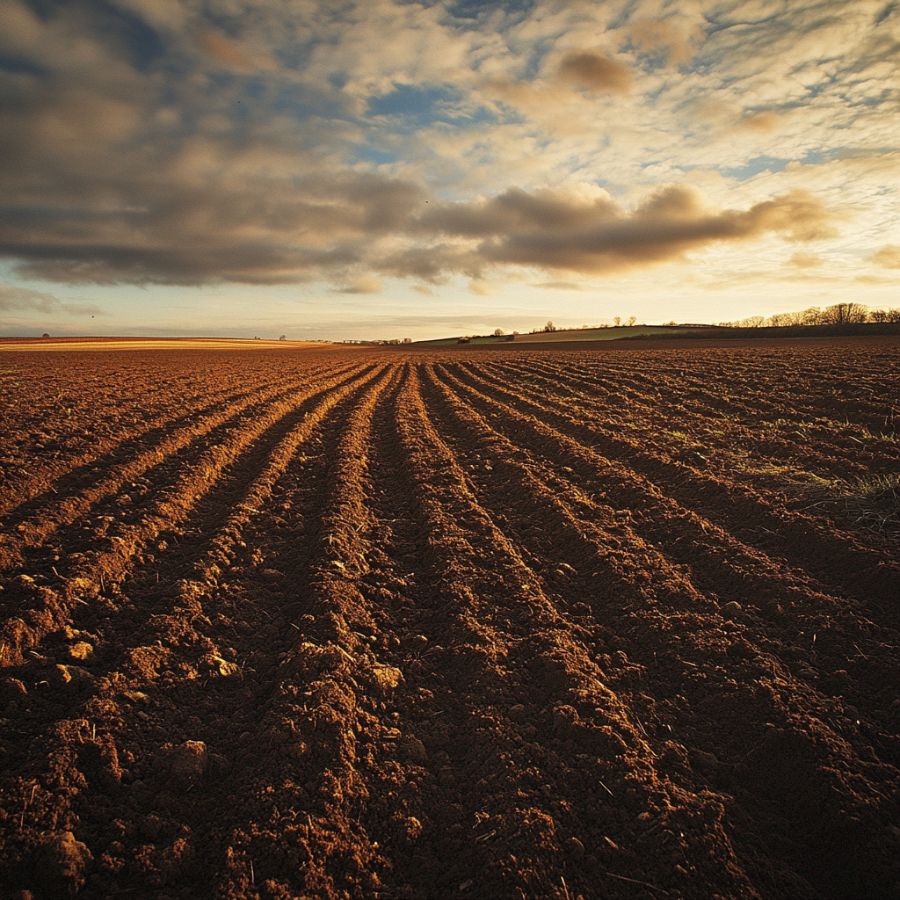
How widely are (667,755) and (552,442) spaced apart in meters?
7.12

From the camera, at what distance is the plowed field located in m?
2.30

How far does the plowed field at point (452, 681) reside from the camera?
90.7 inches

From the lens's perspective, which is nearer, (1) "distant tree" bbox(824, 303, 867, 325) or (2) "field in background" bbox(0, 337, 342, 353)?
(2) "field in background" bbox(0, 337, 342, 353)

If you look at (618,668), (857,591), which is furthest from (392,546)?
(857,591)

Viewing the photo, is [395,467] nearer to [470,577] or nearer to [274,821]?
[470,577]

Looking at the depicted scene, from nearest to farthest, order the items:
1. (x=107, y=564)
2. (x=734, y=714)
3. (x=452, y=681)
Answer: (x=734, y=714), (x=452, y=681), (x=107, y=564)

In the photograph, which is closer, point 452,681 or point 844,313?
point 452,681

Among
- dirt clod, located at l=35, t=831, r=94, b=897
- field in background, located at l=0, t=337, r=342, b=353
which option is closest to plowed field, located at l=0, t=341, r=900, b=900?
dirt clod, located at l=35, t=831, r=94, b=897

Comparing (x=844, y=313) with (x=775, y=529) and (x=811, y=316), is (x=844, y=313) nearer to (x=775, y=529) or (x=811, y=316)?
(x=811, y=316)

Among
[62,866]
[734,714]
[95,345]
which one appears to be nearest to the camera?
[62,866]

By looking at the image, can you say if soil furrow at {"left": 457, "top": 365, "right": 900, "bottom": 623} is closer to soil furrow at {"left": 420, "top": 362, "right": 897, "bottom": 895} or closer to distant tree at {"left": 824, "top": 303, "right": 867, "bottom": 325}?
soil furrow at {"left": 420, "top": 362, "right": 897, "bottom": 895}

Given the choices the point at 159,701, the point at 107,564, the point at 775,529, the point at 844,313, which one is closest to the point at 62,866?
the point at 159,701

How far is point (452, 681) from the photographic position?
3486mm

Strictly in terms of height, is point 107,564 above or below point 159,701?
above
